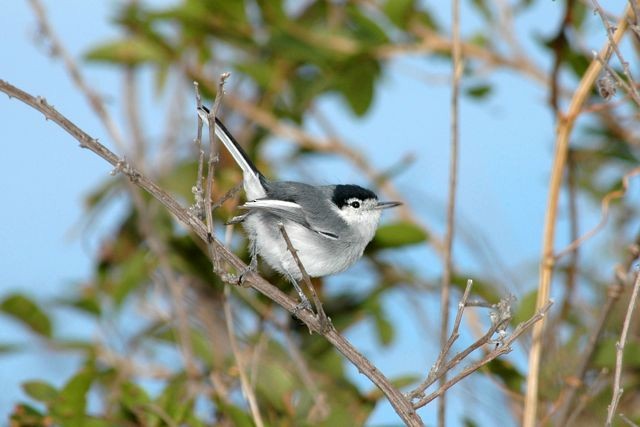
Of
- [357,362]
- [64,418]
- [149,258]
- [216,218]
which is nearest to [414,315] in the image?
[216,218]

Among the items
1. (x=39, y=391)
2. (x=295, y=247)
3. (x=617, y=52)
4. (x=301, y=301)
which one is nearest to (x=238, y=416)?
(x=301, y=301)

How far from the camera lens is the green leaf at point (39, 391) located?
264cm

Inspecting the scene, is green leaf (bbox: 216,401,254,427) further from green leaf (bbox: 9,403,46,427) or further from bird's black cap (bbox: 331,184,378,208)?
bird's black cap (bbox: 331,184,378,208)

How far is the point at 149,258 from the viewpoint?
341cm

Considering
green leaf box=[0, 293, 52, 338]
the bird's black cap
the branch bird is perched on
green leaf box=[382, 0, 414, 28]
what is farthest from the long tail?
green leaf box=[382, 0, 414, 28]

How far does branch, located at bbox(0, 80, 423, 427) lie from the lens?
1.58 m

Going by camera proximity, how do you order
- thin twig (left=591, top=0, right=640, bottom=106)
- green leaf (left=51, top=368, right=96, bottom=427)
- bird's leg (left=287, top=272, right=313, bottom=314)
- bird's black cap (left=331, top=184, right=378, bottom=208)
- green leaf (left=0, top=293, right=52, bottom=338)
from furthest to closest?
1. green leaf (left=0, top=293, right=52, bottom=338)
2. bird's black cap (left=331, top=184, right=378, bottom=208)
3. green leaf (left=51, top=368, right=96, bottom=427)
4. bird's leg (left=287, top=272, right=313, bottom=314)
5. thin twig (left=591, top=0, right=640, bottom=106)

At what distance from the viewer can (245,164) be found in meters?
2.40

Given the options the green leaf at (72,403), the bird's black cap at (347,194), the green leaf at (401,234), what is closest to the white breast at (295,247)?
the bird's black cap at (347,194)

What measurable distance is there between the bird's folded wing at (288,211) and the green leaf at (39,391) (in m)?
0.91

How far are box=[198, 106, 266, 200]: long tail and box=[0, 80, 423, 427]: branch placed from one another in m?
0.56

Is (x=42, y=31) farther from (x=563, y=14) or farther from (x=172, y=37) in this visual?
(x=563, y=14)

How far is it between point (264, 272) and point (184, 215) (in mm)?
1561

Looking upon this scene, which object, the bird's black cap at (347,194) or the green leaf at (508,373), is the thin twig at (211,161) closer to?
the bird's black cap at (347,194)
